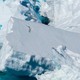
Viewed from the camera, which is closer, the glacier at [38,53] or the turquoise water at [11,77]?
the glacier at [38,53]

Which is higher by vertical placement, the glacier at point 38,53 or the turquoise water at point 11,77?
the glacier at point 38,53

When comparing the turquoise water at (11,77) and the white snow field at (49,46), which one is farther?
the turquoise water at (11,77)

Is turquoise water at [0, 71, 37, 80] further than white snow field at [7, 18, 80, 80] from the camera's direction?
Yes

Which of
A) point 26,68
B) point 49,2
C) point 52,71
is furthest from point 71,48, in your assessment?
point 49,2

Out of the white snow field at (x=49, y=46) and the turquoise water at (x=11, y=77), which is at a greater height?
the white snow field at (x=49, y=46)

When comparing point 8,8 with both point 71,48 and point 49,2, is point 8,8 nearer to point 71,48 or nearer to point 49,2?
point 49,2

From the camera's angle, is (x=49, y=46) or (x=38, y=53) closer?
(x=38, y=53)

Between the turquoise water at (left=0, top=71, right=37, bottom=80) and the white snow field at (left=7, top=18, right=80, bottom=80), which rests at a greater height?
the white snow field at (left=7, top=18, right=80, bottom=80)

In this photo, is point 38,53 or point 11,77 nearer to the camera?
point 38,53

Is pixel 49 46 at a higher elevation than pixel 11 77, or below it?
higher

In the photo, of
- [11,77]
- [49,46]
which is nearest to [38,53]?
[49,46]

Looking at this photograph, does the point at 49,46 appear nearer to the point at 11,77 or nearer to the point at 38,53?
the point at 38,53
